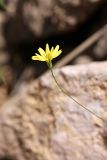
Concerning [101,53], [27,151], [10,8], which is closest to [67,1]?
[101,53]

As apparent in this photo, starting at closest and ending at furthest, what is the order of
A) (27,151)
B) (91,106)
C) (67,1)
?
(91,106) → (27,151) → (67,1)

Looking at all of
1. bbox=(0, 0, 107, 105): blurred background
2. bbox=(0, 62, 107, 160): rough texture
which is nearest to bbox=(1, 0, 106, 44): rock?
bbox=(0, 0, 107, 105): blurred background

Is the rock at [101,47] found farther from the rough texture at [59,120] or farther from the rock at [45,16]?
the rough texture at [59,120]

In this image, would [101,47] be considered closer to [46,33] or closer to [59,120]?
[46,33]

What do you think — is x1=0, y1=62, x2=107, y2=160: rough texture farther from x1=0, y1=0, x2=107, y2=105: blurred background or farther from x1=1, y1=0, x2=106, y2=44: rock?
x1=1, y1=0, x2=106, y2=44: rock

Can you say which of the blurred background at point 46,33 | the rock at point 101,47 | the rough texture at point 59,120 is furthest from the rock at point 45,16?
the rough texture at point 59,120

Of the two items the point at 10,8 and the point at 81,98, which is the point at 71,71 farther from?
the point at 10,8

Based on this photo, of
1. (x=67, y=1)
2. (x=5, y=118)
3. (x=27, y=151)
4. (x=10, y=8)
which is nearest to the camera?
(x=27, y=151)

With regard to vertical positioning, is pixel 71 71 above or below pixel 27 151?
above

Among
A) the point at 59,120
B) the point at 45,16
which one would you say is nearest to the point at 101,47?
the point at 45,16
